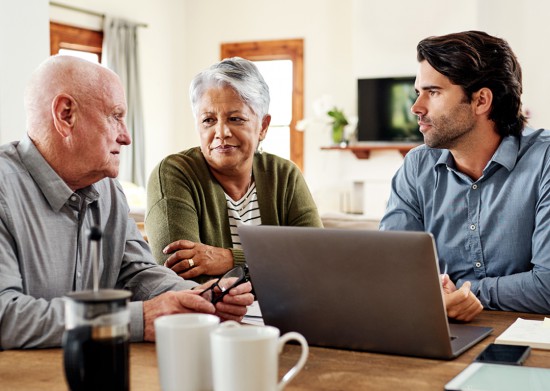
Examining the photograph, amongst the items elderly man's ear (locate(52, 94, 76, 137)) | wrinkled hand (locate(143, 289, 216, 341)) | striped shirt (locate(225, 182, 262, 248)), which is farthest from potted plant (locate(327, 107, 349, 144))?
wrinkled hand (locate(143, 289, 216, 341))

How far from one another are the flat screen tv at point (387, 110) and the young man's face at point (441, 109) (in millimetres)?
5517

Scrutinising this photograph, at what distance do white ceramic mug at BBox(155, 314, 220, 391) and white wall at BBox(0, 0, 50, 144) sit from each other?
298 cm

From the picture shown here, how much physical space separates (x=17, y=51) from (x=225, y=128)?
1.94 meters

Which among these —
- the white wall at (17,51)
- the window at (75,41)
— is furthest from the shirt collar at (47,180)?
the window at (75,41)

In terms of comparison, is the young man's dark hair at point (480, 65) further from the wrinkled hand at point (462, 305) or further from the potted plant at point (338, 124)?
the potted plant at point (338, 124)

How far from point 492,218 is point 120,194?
3.26 ft

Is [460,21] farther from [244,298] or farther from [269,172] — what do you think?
[244,298]

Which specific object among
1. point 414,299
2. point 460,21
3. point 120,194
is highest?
point 460,21

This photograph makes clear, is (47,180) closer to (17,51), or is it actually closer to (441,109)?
(441,109)

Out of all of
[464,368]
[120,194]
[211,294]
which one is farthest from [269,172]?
[464,368]

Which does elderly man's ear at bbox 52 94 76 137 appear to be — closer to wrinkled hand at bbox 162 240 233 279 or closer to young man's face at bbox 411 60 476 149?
wrinkled hand at bbox 162 240 233 279

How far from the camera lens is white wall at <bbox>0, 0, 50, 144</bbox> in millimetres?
3750

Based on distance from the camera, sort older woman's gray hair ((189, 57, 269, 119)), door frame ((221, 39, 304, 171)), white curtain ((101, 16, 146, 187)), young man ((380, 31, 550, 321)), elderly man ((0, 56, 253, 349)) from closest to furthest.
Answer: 1. elderly man ((0, 56, 253, 349))
2. young man ((380, 31, 550, 321))
3. older woman's gray hair ((189, 57, 269, 119))
4. white curtain ((101, 16, 146, 187))
5. door frame ((221, 39, 304, 171))

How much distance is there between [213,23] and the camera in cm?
890
